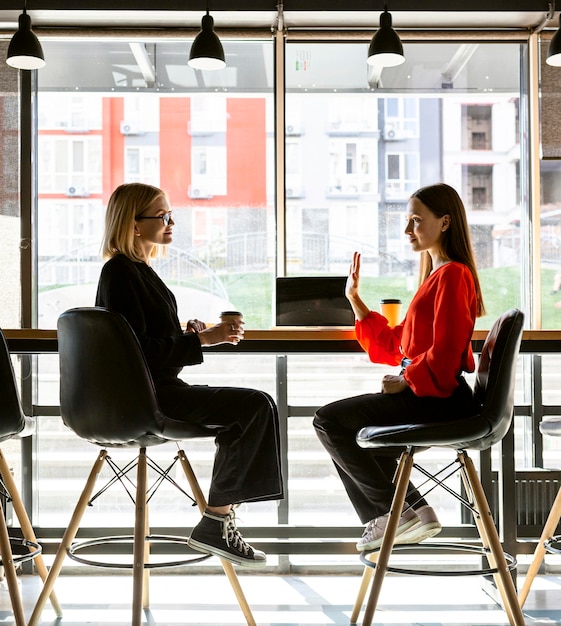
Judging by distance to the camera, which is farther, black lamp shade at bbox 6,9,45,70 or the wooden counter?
black lamp shade at bbox 6,9,45,70

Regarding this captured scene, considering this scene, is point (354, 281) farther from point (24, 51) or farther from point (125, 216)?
point (24, 51)

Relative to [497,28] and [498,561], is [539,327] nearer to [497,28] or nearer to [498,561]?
[497,28]

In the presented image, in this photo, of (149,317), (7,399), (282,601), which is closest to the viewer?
(7,399)

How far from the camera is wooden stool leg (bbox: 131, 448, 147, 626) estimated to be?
Answer: 2016mm

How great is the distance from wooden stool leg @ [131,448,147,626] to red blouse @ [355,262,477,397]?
0.76m

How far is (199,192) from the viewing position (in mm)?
3842

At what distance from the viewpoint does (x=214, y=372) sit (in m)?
3.21

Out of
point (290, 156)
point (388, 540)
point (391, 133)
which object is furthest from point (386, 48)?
point (388, 540)

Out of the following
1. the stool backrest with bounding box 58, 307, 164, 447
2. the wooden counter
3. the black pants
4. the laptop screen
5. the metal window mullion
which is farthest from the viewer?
the metal window mullion

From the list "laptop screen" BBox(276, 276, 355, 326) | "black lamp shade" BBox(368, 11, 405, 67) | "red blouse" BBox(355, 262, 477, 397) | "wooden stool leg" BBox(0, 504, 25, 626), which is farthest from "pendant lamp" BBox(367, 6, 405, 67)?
"wooden stool leg" BBox(0, 504, 25, 626)

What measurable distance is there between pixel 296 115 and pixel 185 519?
6.45ft

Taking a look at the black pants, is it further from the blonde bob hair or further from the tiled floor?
the blonde bob hair

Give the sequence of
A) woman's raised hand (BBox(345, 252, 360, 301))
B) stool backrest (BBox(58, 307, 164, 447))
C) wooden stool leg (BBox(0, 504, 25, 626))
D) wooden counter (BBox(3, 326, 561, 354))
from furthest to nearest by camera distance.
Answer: woman's raised hand (BBox(345, 252, 360, 301)), wooden counter (BBox(3, 326, 561, 354)), wooden stool leg (BBox(0, 504, 25, 626)), stool backrest (BBox(58, 307, 164, 447))

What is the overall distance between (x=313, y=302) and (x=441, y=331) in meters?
1.01
